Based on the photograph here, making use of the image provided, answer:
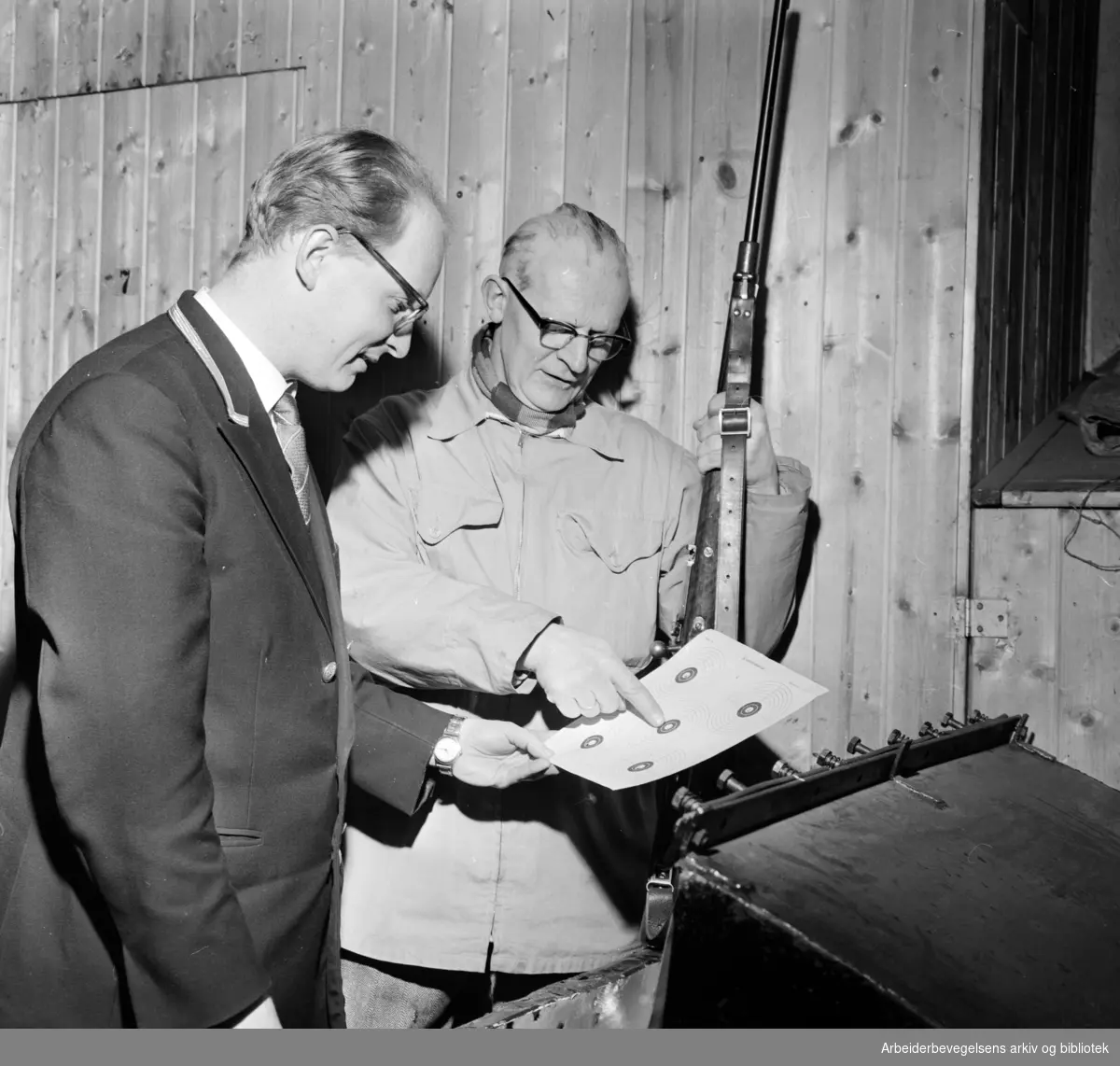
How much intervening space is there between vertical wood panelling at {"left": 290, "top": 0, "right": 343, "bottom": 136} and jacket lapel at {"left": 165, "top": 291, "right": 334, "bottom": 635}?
160 cm

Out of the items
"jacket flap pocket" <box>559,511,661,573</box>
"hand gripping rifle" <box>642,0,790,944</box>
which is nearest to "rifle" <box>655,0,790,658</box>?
"hand gripping rifle" <box>642,0,790,944</box>

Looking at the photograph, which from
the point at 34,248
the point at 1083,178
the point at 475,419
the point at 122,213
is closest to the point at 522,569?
the point at 475,419

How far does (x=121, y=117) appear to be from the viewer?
9.49 feet

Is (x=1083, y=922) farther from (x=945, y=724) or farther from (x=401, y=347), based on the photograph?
(x=401, y=347)

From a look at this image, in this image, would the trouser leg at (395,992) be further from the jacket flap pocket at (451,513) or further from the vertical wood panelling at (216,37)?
the vertical wood panelling at (216,37)

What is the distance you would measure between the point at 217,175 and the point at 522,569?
162 centimetres

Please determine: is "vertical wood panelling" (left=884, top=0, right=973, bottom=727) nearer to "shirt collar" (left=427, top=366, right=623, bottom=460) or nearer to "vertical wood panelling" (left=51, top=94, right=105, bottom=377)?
"shirt collar" (left=427, top=366, right=623, bottom=460)

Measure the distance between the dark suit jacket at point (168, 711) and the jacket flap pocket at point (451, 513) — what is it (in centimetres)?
41

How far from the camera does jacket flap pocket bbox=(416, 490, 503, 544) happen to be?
179cm

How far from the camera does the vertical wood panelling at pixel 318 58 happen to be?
2604mm

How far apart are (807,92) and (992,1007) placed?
1870mm

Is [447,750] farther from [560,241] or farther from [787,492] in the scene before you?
[560,241]

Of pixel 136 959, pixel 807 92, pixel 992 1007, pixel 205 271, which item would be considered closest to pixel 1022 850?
pixel 992 1007

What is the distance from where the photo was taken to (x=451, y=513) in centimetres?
179
